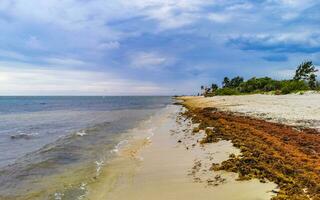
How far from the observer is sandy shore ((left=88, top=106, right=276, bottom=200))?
8.88 m

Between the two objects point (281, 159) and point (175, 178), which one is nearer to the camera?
point (175, 178)

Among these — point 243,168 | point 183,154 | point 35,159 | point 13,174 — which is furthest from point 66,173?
point 243,168

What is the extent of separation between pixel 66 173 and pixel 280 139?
32.0 feet

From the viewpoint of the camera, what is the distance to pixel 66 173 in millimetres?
13656

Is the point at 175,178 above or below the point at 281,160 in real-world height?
below

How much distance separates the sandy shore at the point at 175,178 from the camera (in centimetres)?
888

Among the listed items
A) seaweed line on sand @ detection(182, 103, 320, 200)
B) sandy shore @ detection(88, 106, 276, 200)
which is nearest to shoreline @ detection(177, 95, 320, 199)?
seaweed line on sand @ detection(182, 103, 320, 200)

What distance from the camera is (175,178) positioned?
1095cm

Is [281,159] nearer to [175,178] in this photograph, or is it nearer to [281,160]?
[281,160]

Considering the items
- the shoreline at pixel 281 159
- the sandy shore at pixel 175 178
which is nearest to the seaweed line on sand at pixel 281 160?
the shoreline at pixel 281 159

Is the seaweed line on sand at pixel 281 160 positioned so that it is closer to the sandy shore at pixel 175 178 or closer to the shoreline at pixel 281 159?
the shoreline at pixel 281 159

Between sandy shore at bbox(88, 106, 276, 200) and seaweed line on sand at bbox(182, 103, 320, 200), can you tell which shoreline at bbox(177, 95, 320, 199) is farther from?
sandy shore at bbox(88, 106, 276, 200)

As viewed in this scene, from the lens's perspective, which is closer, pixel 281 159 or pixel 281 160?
pixel 281 160

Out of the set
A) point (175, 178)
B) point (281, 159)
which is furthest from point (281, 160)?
point (175, 178)
